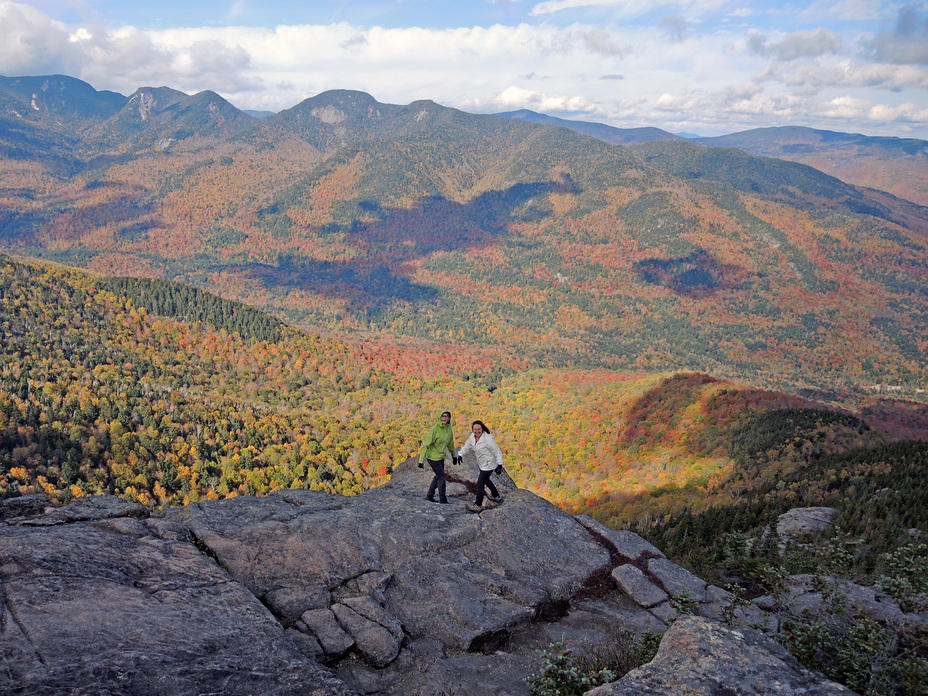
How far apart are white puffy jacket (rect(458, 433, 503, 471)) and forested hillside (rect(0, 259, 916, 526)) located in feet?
17.7

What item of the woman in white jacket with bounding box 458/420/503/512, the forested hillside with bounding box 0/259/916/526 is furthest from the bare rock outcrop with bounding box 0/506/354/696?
the forested hillside with bounding box 0/259/916/526

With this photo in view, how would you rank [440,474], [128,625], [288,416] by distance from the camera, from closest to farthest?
1. [128,625]
2. [440,474]
3. [288,416]

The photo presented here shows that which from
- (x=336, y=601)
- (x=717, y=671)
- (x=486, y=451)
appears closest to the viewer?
(x=717, y=671)

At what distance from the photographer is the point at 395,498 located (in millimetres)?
21094

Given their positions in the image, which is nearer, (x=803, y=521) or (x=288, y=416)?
(x=803, y=521)

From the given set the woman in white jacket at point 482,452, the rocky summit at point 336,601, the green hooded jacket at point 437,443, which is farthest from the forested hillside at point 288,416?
the rocky summit at point 336,601

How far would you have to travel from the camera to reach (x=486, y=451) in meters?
20.7

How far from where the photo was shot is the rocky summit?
9273 mm

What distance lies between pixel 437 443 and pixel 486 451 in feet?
6.83

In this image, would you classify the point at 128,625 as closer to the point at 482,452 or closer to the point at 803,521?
the point at 482,452

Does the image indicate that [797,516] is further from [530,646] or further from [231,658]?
[231,658]

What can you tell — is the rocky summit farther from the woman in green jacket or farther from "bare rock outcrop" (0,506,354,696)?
the woman in green jacket

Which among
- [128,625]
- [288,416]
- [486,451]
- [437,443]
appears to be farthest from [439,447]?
[288,416]

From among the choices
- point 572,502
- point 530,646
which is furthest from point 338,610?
point 572,502
